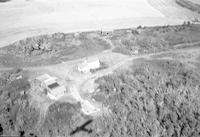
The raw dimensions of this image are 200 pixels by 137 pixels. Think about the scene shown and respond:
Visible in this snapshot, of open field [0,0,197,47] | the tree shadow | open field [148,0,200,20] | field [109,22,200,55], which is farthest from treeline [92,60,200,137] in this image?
open field [148,0,200,20]

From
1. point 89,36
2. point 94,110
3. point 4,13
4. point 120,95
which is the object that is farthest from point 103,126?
point 4,13

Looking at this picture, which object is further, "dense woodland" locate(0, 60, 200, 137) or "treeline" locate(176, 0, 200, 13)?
"treeline" locate(176, 0, 200, 13)

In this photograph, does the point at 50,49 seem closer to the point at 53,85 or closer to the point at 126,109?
the point at 53,85

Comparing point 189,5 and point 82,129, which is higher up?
point 189,5

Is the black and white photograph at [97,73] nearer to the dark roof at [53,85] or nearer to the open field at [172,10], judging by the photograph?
the dark roof at [53,85]

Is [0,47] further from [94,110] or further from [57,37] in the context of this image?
[94,110]

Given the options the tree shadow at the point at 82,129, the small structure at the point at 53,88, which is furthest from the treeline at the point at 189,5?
the tree shadow at the point at 82,129

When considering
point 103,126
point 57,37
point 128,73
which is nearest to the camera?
point 103,126

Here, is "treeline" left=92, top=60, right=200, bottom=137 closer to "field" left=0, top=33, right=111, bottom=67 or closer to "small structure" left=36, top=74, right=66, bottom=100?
"small structure" left=36, top=74, right=66, bottom=100

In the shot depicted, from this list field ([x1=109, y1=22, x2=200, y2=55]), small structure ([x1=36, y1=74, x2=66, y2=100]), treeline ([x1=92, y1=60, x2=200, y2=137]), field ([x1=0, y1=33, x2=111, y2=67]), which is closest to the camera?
treeline ([x1=92, y1=60, x2=200, y2=137])

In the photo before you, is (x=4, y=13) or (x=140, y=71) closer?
(x=140, y=71)

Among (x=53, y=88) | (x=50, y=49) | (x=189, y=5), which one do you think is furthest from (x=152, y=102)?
(x=189, y=5)
